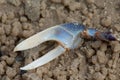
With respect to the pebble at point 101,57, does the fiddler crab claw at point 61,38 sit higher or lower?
higher

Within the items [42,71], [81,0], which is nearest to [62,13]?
[81,0]

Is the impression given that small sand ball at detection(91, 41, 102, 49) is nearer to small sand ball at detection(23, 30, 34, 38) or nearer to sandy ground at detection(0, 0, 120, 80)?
sandy ground at detection(0, 0, 120, 80)

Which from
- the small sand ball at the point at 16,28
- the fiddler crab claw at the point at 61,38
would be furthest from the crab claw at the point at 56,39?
the small sand ball at the point at 16,28

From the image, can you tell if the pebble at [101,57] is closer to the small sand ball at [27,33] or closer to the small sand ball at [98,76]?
the small sand ball at [98,76]

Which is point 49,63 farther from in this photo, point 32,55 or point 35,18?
point 35,18

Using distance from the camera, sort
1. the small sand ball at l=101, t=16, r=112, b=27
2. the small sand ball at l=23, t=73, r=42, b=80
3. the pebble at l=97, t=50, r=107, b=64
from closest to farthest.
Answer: the small sand ball at l=23, t=73, r=42, b=80
the pebble at l=97, t=50, r=107, b=64
the small sand ball at l=101, t=16, r=112, b=27

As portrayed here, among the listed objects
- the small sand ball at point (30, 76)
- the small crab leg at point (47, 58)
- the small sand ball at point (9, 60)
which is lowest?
the small sand ball at point (30, 76)

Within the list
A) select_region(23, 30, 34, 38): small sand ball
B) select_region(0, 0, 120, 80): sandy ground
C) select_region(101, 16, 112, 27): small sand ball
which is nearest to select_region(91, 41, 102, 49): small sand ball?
select_region(0, 0, 120, 80): sandy ground
